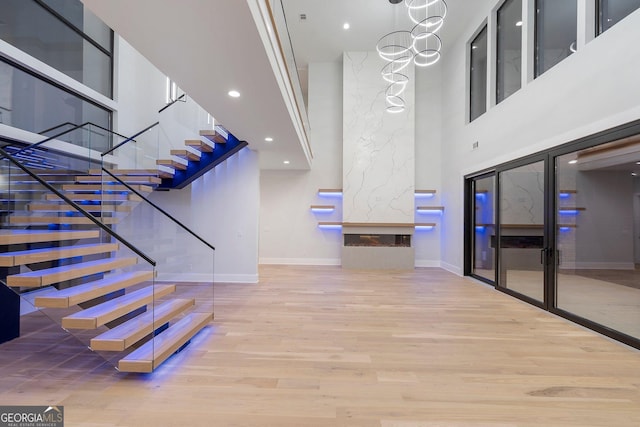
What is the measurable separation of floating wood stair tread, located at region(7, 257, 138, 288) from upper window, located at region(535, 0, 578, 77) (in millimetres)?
6366

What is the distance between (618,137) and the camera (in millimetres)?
3379

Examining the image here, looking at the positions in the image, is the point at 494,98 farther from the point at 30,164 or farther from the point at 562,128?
the point at 30,164

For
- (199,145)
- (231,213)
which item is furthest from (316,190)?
(199,145)

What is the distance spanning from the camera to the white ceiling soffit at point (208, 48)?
2.25 m

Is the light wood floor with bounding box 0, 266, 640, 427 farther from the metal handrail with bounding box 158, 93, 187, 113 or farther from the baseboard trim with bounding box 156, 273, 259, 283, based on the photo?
the metal handrail with bounding box 158, 93, 187, 113

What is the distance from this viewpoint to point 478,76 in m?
6.95

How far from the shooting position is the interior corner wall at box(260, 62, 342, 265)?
356 inches

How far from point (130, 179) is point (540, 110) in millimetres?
7046

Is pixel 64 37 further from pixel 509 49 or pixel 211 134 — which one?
pixel 509 49

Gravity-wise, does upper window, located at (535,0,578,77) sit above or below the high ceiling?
above

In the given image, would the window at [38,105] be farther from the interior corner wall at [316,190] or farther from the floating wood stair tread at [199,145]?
the interior corner wall at [316,190]

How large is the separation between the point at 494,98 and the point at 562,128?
2246 millimetres

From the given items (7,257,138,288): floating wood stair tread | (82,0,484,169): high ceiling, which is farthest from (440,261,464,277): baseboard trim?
(7,257,138,288): floating wood stair tread

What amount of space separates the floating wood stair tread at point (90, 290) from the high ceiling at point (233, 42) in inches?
86.5
